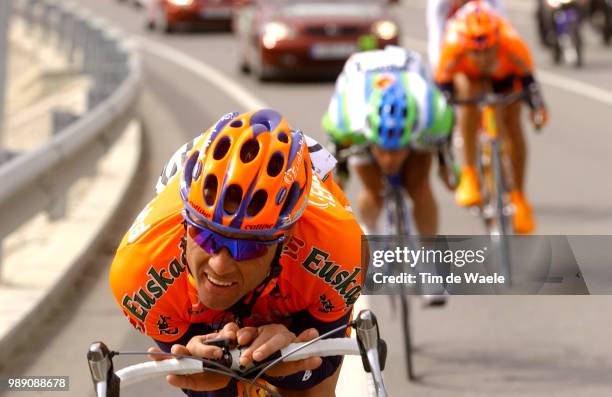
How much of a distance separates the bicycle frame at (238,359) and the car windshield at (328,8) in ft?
60.8

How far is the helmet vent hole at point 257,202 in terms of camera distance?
3.93m

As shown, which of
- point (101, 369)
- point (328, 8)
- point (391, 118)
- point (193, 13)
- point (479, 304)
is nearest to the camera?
point (101, 369)

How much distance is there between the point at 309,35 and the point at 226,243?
18.2 metres

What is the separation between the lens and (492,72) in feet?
33.0

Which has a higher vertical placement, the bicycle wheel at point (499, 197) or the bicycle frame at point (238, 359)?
the bicycle frame at point (238, 359)

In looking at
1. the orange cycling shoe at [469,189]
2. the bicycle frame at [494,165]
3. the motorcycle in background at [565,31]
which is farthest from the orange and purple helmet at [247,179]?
the motorcycle in background at [565,31]

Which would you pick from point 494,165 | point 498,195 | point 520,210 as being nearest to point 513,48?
point 494,165

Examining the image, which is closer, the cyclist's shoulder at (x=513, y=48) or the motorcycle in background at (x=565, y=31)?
the cyclist's shoulder at (x=513, y=48)

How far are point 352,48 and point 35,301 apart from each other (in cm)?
1356

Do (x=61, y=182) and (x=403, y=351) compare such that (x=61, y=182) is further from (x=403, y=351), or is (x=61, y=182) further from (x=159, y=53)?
(x=159, y=53)

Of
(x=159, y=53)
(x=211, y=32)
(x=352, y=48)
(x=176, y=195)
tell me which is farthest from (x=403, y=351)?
(x=211, y=32)

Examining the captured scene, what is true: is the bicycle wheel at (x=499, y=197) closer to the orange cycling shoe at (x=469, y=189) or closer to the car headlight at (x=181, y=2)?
the orange cycling shoe at (x=469, y=189)

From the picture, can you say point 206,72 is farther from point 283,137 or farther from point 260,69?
point 283,137

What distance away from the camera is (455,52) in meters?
9.90
